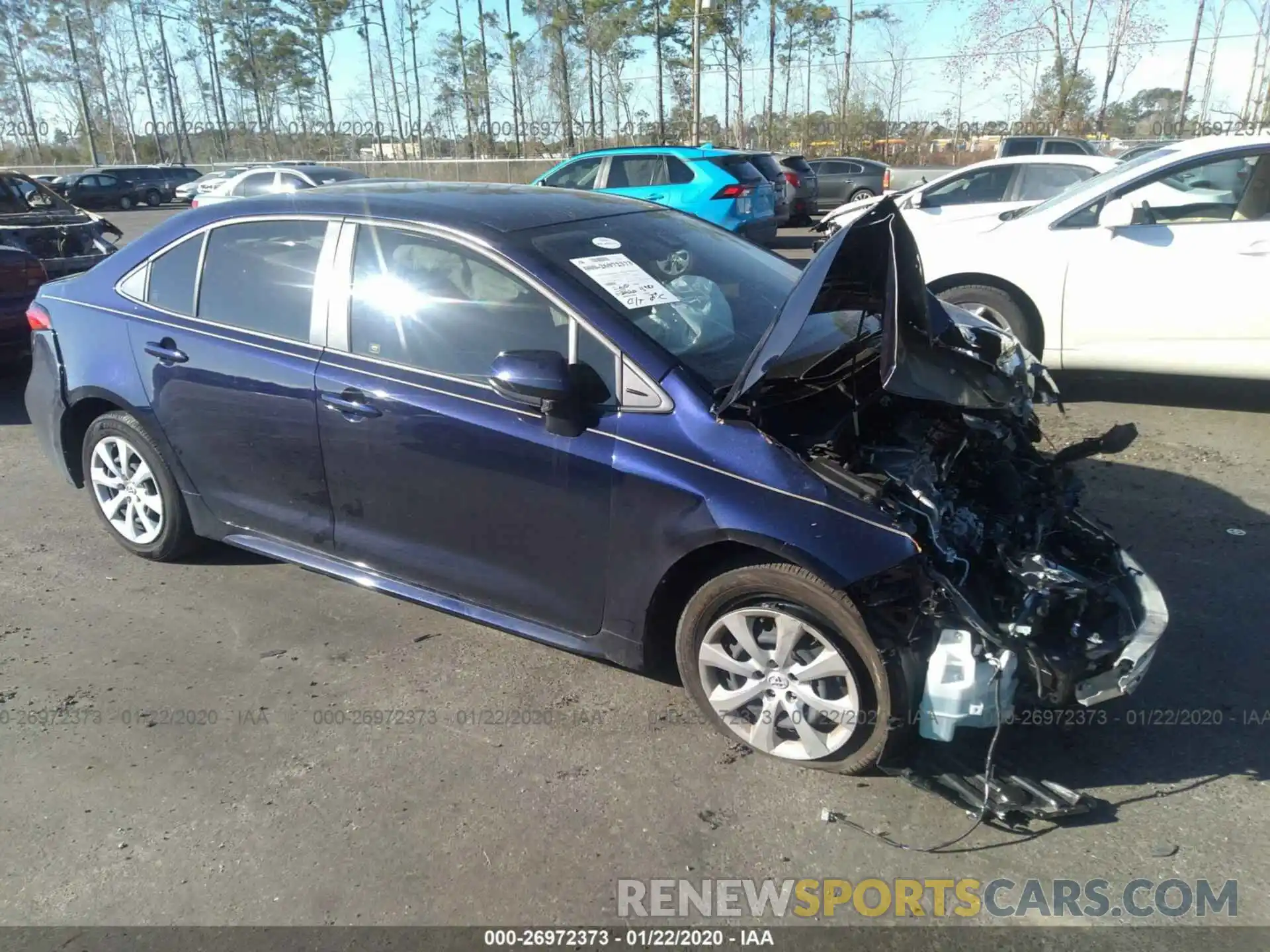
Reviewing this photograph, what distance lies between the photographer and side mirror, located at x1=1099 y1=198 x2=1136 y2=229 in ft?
19.9

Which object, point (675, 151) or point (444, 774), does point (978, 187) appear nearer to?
point (675, 151)

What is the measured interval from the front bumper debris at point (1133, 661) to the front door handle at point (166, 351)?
367 centimetres

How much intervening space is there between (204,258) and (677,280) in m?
2.13

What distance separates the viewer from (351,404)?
3.56 m

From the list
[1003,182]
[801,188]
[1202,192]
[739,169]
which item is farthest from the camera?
[801,188]

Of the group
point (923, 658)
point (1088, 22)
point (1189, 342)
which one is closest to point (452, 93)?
point (1088, 22)

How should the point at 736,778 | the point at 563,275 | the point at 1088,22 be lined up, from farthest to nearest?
the point at 1088,22, the point at 563,275, the point at 736,778

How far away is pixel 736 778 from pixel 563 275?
1.79m

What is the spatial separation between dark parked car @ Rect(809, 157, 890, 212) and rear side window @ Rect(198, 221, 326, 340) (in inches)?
774

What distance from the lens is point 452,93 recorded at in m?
45.0

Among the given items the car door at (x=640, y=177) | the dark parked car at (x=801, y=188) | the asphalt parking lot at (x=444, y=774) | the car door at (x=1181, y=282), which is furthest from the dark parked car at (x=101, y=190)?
the car door at (x=1181, y=282)

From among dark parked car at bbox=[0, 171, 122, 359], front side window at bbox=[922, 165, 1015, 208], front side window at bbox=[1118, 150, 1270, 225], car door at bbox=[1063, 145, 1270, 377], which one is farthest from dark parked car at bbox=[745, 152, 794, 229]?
dark parked car at bbox=[0, 171, 122, 359]

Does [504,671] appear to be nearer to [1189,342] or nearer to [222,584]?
[222,584]

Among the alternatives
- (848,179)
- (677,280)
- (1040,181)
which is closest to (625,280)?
(677,280)
